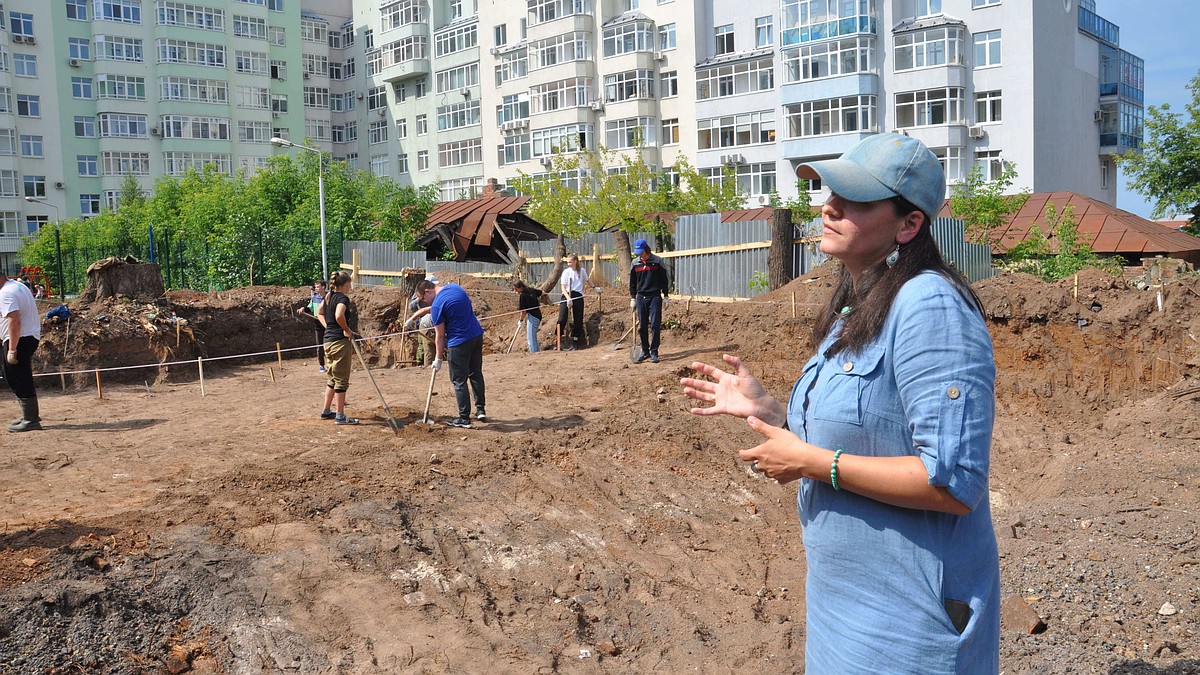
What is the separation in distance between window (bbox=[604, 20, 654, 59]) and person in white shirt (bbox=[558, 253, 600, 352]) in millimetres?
33273

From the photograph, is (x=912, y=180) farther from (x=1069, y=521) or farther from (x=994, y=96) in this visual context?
(x=994, y=96)

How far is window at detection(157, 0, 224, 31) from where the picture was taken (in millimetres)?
58625

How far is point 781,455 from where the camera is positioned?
7.32 feet

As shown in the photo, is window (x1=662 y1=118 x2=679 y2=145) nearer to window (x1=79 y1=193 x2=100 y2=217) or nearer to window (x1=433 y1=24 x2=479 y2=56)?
window (x1=433 y1=24 x2=479 y2=56)

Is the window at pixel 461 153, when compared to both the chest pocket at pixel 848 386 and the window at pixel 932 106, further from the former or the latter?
the chest pocket at pixel 848 386

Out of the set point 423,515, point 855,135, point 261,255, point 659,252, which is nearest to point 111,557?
point 423,515

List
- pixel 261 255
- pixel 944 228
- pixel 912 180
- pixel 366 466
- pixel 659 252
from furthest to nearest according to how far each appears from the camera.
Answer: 1. pixel 261 255
2. pixel 659 252
3. pixel 944 228
4. pixel 366 466
5. pixel 912 180

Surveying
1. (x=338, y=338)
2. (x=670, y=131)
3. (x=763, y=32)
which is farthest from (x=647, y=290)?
(x=670, y=131)

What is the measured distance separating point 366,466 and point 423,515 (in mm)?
1343

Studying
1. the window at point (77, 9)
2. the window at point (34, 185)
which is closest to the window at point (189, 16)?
the window at point (77, 9)

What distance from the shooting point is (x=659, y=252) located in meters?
23.7

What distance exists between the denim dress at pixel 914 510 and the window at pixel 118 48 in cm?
6653

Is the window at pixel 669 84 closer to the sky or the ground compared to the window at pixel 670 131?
closer to the sky

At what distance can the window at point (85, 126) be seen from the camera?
193 feet
